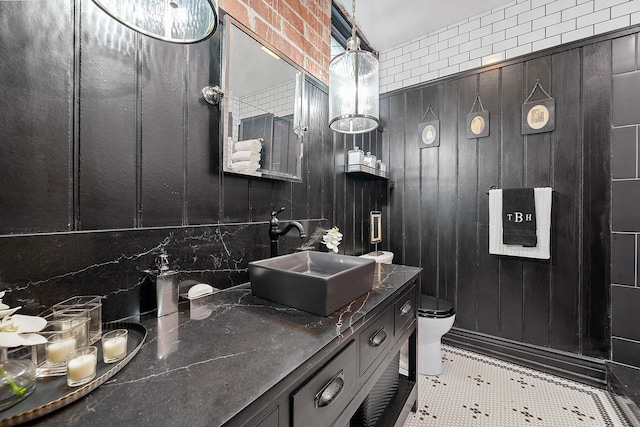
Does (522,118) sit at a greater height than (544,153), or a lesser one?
greater

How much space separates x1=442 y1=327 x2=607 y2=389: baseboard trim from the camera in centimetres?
181

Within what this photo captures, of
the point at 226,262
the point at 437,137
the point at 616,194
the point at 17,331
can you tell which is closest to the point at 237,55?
the point at 226,262

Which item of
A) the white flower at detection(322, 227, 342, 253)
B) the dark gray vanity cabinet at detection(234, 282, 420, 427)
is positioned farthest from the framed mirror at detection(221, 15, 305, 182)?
the dark gray vanity cabinet at detection(234, 282, 420, 427)

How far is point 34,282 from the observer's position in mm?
690

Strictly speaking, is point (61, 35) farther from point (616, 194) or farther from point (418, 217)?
point (616, 194)

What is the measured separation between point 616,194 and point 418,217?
1304 millimetres

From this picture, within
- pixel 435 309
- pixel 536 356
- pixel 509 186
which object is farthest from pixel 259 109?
pixel 536 356

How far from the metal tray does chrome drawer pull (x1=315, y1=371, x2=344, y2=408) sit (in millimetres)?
469

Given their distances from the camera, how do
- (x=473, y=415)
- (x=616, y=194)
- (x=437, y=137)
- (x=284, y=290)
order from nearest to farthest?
(x=284, y=290) < (x=473, y=415) < (x=616, y=194) < (x=437, y=137)

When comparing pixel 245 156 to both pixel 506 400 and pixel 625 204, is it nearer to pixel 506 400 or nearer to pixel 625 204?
pixel 506 400

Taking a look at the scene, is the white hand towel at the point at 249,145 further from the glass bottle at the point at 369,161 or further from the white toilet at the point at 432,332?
the white toilet at the point at 432,332

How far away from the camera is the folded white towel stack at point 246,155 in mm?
1248

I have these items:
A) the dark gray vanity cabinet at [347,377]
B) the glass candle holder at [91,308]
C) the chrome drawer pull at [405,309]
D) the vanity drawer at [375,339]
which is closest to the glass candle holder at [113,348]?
the glass candle holder at [91,308]

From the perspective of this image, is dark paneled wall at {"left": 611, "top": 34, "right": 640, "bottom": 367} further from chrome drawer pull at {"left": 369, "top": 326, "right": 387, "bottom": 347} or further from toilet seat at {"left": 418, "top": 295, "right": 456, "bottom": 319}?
chrome drawer pull at {"left": 369, "top": 326, "right": 387, "bottom": 347}
